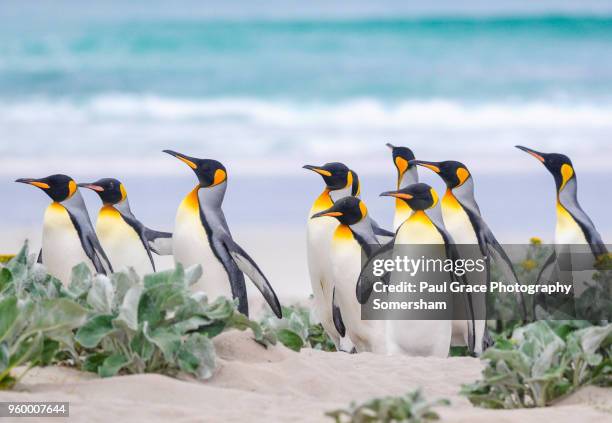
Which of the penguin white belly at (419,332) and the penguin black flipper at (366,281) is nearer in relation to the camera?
the penguin white belly at (419,332)

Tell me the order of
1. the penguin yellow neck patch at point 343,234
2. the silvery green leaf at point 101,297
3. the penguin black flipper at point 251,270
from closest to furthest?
the silvery green leaf at point 101,297 < the penguin black flipper at point 251,270 < the penguin yellow neck patch at point 343,234

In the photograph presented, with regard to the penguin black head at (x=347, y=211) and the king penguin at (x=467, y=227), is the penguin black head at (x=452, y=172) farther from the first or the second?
the penguin black head at (x=347, y=211)

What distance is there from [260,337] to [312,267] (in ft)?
9.67

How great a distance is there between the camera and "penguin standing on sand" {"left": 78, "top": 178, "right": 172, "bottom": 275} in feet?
27.4

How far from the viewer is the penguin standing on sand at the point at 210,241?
7.88 m

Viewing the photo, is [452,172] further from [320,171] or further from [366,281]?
[366,281]

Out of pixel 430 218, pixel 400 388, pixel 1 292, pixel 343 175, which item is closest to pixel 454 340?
pixel 430 218

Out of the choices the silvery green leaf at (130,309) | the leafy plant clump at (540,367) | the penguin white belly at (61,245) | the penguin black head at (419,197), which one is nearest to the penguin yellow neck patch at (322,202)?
the penguin black head at (419,197)

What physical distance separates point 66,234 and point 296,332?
8.34ft

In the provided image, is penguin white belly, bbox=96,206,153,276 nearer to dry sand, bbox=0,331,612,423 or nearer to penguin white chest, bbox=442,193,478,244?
penguin white chest, bbox=442,193,478,244

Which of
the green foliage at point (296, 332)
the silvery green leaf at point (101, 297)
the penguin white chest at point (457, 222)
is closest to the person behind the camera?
the silvery green leaf at point (101, 297)

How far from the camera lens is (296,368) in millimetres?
5289

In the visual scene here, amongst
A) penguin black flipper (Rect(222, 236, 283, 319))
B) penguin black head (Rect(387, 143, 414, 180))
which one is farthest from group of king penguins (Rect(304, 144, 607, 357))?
penguin black flipper (Rect(222, 236, 283, 319))

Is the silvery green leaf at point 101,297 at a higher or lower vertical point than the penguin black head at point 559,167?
lower
